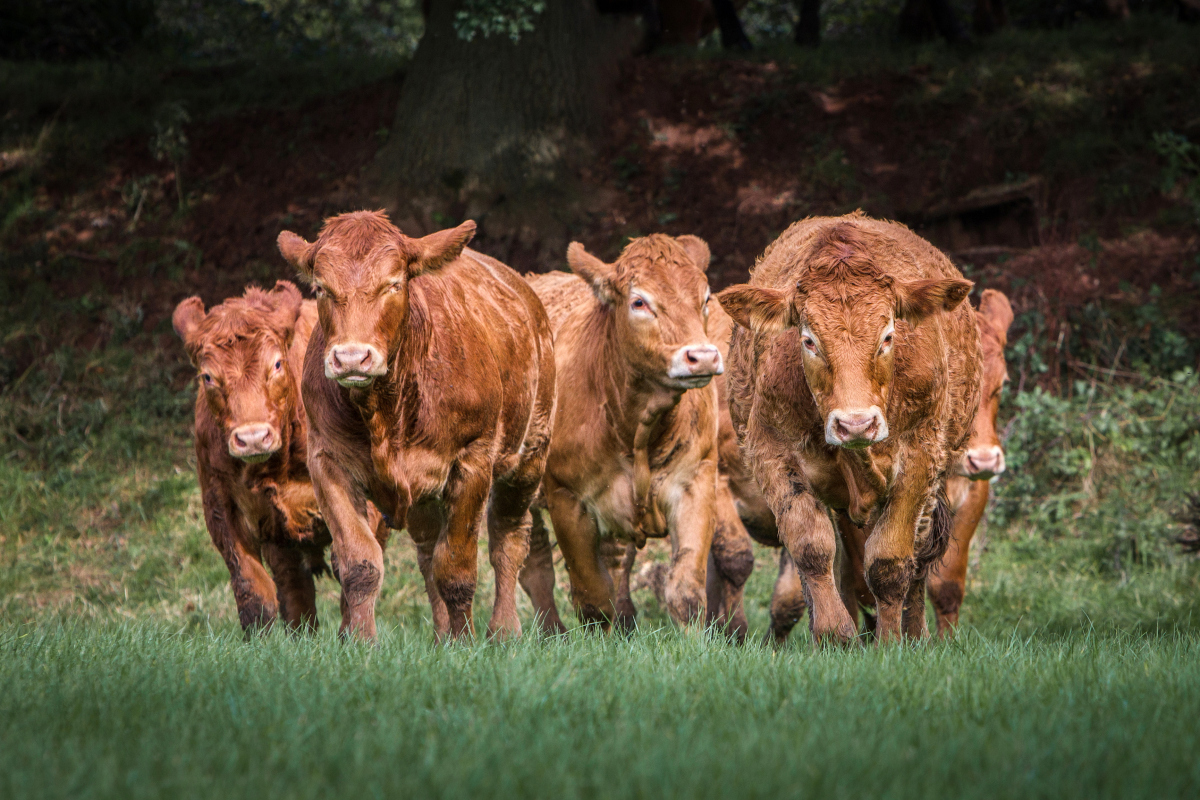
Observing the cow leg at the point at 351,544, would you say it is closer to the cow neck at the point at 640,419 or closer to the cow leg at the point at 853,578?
the cow neck at the point at 640,419

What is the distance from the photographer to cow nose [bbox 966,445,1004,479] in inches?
279

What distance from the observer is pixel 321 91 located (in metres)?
15.9

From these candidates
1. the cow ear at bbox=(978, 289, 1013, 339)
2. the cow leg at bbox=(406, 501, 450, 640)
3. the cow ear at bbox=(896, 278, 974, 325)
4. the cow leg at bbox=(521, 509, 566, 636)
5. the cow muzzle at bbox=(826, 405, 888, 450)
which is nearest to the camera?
the cow muzzle at bbox=(826, 405, 888, 450)

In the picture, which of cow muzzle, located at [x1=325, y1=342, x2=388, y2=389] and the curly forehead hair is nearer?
cow muzzle, located at [x1=325, y1=342, x2=388, y2=389]

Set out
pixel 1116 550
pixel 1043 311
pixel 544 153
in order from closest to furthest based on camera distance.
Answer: pixel 1116 550 < pixel 1043 311 < pixel 544 153

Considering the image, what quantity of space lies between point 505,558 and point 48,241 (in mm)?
9798

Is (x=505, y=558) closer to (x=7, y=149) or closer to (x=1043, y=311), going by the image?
(x=1043, y=311)

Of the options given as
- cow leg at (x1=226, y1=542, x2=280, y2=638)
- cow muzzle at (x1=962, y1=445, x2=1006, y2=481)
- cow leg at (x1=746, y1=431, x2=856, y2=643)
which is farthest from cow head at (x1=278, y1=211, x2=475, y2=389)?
cow muzzle at (x1=962, y1=445, x2=1006, y2=481)

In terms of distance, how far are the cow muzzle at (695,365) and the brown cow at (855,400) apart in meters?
0.19

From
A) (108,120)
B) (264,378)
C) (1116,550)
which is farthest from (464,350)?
(108,120)

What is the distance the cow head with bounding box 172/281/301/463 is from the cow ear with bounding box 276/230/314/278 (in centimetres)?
102

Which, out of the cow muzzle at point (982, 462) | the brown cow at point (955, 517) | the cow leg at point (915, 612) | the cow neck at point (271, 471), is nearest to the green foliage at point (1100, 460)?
the brown cow at point (955, 517)

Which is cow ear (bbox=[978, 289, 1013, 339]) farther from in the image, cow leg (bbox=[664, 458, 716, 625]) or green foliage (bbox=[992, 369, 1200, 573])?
green foliage (bbox=[992, 369, 1200, 573])

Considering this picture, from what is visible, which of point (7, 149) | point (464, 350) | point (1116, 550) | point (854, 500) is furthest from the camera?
point (7, 149)
